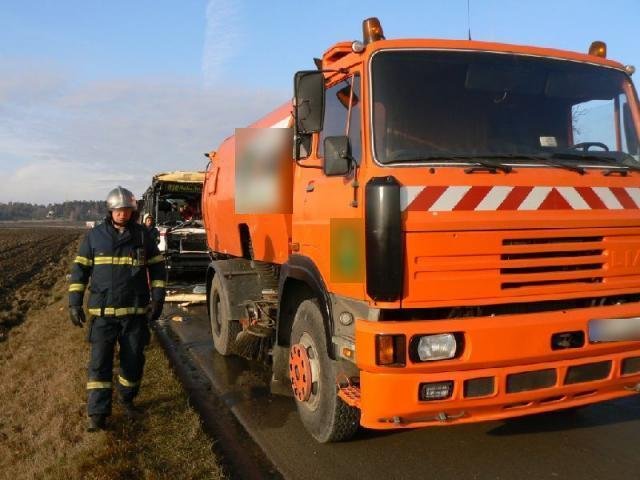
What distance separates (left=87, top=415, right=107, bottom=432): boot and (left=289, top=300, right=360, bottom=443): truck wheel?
1.61 meters

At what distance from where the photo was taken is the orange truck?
134 inches

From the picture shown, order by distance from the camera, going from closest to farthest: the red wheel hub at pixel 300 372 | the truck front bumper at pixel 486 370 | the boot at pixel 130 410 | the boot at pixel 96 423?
the truck front bumper at pixel 486 370
the red wheel hub at pixel 300 372
the boot at pixel 96 423
the boot at pixel 130 410

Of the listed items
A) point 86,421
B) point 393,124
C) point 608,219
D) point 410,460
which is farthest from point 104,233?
point 608,219

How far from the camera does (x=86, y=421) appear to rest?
16.5 ft

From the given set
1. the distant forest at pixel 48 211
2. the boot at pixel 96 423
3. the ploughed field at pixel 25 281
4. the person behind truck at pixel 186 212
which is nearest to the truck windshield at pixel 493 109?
the boot at pixel 96 423

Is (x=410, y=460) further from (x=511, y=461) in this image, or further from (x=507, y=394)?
(x=507, y=394)

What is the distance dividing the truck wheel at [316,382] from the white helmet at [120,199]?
5.54ft

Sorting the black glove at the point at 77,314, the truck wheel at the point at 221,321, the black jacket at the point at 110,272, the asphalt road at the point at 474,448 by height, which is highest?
the black jacket at the point at 110,272

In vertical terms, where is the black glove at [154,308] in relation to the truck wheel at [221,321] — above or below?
above

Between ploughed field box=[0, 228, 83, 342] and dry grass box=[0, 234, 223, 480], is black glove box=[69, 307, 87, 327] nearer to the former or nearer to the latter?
dry grass box=[0, 234, 223, 480]

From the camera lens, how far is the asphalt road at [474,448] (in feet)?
12.8

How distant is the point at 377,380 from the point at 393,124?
5.22ft

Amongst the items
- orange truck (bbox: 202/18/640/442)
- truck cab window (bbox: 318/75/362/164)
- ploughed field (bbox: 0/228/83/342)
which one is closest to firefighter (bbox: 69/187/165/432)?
orange truck (bbox: 202/18/640/442)

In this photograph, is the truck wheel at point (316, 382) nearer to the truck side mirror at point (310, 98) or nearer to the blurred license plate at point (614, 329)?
the truck side mirror at point (310, 98)
